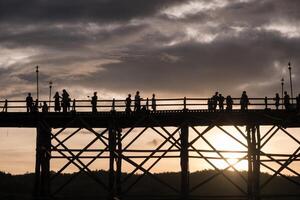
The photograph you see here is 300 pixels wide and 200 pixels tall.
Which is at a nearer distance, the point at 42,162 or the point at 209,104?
the point at 209,104

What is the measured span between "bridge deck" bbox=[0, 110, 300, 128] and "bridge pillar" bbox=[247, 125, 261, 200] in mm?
685

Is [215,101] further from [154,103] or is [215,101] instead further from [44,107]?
[44,107]

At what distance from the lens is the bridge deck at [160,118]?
32.5 m

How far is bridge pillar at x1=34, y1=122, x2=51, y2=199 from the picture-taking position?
33.5 m

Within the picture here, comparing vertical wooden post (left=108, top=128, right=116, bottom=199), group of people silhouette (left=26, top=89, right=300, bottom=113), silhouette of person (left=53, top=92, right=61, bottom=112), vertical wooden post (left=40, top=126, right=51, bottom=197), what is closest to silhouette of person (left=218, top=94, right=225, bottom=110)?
group of people silhouette (left=26, top=89, right=300, bottom=113)

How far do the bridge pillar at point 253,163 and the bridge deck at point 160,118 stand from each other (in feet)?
2.25

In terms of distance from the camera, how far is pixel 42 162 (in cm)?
3381

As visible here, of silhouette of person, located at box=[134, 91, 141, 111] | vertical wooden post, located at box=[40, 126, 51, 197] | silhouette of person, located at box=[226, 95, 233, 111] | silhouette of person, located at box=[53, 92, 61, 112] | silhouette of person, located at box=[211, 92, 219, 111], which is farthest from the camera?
silhouette of person, located at box=[53, 92, 61, 112]

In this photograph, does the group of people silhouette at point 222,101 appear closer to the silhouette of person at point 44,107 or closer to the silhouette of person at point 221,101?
the silhouette of person at point 221,101

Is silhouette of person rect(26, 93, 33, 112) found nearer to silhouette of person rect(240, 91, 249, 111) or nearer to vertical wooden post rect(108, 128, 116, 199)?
vertical wooden post rect(108, 128, 116, 199)

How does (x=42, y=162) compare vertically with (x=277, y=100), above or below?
below

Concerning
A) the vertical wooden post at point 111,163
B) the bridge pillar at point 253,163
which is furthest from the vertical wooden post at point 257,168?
the vertical wooden post at point 111,163

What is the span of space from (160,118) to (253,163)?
5402 millimetres

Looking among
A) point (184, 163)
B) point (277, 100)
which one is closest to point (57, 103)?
point (184, 163)
